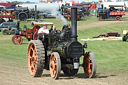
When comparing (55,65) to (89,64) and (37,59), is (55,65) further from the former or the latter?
(89,64)

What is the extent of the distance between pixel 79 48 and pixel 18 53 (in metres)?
10.5

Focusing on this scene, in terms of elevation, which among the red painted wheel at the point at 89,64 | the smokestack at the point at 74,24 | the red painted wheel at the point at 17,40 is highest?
the smokestack at the point at 74,24

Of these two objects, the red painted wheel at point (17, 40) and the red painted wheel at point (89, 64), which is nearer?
the red painted wheel at point (89, 64)

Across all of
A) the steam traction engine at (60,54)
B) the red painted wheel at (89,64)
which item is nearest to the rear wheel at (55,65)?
the steam traction engine at (60,54)

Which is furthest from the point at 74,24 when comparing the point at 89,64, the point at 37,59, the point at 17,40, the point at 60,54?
the point at 17,40

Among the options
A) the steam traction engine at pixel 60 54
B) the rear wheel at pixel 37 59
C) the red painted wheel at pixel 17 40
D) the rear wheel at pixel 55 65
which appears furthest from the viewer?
the red painted wheel at pixel 17 40

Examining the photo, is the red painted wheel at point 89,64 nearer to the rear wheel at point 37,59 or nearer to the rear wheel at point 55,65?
the rear wheel at point 55,65

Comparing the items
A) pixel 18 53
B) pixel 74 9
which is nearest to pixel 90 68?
pixel 74 9

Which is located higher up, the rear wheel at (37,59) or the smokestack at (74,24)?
the smokestack at (74,24)

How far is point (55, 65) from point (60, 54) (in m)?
0.41

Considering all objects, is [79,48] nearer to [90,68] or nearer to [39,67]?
[90,68]

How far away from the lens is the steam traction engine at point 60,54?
9953 millimetres

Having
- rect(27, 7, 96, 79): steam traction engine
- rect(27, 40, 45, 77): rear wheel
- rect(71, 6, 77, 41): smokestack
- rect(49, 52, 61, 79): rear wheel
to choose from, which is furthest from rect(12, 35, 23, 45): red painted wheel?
rect(71, 6, 77, 41): smokestack

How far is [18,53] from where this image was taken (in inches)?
787
